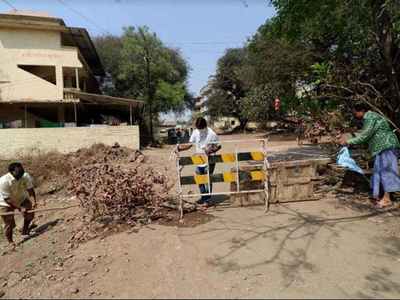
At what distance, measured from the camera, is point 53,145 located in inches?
753

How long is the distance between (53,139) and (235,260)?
58.2 ft

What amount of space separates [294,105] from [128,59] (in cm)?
2779

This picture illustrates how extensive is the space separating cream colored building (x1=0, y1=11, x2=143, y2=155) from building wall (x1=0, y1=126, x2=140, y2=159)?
3368 millimetres

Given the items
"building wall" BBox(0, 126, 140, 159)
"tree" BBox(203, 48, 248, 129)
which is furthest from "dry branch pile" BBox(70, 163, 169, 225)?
"tree" BBox(203, 48, 248, 129)

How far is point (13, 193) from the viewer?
6.94m

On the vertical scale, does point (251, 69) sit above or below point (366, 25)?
above

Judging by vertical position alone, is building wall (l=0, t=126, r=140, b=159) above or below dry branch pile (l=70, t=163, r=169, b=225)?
above

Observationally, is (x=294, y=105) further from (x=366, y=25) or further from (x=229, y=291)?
(x=229, y=291)

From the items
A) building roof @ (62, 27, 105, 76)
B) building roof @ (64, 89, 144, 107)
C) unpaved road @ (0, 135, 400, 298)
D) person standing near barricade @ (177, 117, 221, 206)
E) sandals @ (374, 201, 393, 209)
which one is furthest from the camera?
building roof @ (62, 27, 105, 76)

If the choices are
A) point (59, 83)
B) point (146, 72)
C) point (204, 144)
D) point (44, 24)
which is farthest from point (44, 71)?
point (204, 144)

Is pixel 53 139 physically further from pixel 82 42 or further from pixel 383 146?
pixel 383 146

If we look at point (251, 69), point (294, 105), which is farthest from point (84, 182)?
point (251, 69)

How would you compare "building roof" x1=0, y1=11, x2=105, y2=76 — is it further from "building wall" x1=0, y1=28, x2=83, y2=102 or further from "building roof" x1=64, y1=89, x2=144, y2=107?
"building roof" x1=64, y1=89, x2=144, y2=107

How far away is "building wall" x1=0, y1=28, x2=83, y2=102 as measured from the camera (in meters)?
23.1
